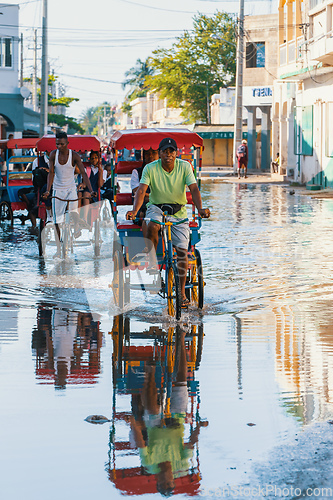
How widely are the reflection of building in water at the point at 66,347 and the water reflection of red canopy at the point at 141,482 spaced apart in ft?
5.70

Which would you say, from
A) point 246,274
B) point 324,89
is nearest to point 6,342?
point 246,274

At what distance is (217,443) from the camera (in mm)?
4926

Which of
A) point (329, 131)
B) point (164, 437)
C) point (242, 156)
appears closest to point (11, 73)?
point (242, 156)

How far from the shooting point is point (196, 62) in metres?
72.0

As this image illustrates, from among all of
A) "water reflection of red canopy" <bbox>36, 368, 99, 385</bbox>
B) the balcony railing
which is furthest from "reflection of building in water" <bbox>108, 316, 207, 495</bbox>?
the balcony railing

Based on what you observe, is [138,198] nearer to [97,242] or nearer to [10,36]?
[97,242]

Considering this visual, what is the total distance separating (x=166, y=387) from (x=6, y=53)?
41.7 meters

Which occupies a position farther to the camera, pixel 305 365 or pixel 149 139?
pixel 149 139

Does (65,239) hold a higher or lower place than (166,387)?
higher

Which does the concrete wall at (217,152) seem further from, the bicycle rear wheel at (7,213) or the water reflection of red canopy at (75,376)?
the water reflection of red canopy at (75,376)

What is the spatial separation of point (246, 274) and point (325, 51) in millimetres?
20545

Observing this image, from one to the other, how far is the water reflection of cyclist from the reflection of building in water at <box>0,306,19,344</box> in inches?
78.9

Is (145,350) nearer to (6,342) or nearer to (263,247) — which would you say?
(6,342)

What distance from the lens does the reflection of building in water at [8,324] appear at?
7840 mm
